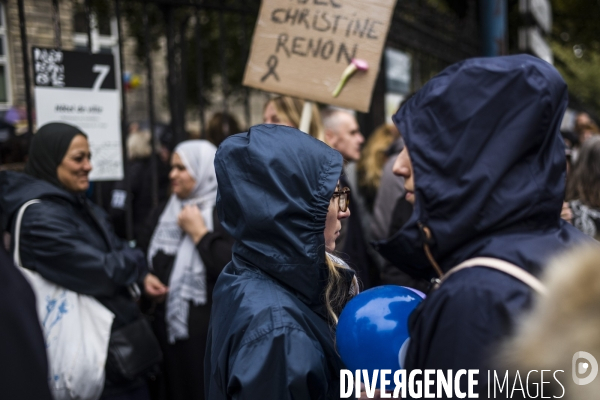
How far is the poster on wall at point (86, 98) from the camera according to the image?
320cm

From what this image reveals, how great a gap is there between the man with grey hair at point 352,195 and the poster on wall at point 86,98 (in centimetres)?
132

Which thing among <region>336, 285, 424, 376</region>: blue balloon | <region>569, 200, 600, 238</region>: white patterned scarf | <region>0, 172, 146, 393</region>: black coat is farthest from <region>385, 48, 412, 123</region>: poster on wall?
<region>336, 285, 424, 376</region>: blue balloon

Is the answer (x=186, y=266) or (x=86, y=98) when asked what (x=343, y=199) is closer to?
(x=186, y=266)

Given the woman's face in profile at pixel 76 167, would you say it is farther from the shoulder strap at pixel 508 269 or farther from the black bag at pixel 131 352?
the shoulder strap at pixel 508 269

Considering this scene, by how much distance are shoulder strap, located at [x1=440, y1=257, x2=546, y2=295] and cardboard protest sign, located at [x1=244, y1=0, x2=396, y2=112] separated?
1.90 m

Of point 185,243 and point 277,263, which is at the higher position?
point 277,263

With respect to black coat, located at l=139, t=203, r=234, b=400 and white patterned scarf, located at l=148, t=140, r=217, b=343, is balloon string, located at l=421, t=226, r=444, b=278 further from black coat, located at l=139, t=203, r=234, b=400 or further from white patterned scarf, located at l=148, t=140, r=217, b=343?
white patterned scarf, located at l=148, t=140, r=217, b=343

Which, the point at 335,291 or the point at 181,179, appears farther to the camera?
the point at 181,179

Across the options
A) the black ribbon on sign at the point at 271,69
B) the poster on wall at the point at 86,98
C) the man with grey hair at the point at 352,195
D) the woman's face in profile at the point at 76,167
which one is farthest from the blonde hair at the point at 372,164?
the woman's face in profile at the point at 76,167

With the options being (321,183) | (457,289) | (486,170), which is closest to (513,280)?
(457,289)

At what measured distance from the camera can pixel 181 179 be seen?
3555 millimetres

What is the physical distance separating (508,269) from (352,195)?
2817mm

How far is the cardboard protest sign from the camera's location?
10.2ft

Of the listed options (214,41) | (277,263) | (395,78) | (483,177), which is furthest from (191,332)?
(214,41)
